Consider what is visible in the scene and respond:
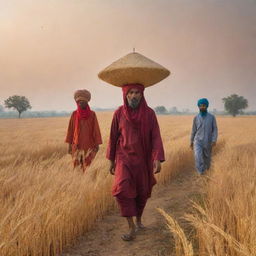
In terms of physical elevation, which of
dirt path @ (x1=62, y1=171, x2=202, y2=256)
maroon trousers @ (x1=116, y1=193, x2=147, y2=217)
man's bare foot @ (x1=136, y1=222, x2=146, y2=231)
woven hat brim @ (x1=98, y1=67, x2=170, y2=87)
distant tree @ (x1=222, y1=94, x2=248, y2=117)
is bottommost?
dirt path @ (x1=62, y1=171, x2=202, y2=256)

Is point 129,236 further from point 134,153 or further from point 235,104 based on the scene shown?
point 235,104

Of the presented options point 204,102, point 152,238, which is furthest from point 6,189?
point 204,102

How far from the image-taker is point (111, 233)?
3562 mm

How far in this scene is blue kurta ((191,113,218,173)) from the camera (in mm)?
6406

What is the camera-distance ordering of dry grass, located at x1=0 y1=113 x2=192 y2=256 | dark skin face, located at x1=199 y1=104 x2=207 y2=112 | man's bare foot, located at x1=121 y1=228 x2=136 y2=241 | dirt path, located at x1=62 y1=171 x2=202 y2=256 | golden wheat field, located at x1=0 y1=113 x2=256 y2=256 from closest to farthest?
golden wheat field, located at x1=0 y1=113 x2=256 y2=256 < dry grass, located at x1=0 y1=113 x2=192 y2=256 < dirt path, located at x1=62 y1=171 x2=202 y2=256 < man's bare foot, located at x1=121 y1=228 x2=136 y2=241 < dark skin face, located at x1=199 y1=104 x2=207 y2=112

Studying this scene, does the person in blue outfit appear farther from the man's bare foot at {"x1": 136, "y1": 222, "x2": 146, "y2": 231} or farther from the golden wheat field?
the man's bare foot at {"x1": 136, "y1": 222, "x2": 146, "y2": 231}

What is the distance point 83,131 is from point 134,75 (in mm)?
2079

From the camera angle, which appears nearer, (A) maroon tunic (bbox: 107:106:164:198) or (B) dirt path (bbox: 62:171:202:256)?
(B) dirt path (bbox: 62:171:202:256)

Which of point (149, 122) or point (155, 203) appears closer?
point (149, 122)

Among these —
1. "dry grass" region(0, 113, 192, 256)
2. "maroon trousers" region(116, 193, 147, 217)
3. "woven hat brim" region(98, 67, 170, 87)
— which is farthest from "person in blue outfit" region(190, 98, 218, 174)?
"maroon trousers" region(116, 193, 147, 217)

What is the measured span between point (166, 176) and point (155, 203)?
1.52m

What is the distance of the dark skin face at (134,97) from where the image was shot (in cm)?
340

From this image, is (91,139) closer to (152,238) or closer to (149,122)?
(149,122)

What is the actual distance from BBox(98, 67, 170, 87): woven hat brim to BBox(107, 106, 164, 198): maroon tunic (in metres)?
0.33
